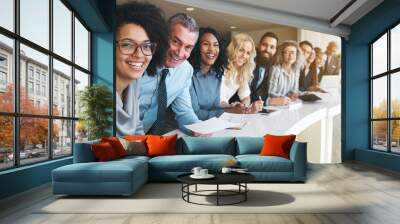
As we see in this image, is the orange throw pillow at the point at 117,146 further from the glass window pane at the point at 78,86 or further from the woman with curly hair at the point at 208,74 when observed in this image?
the woman with curly hair at the point at 208,74

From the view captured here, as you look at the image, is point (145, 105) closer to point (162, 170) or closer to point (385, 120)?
point (162, 170)

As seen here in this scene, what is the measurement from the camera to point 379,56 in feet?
30.2

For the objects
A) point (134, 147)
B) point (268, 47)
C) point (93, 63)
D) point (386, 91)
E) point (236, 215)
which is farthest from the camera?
point (268, 47)

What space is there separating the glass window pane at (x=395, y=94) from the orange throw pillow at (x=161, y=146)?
4724mm

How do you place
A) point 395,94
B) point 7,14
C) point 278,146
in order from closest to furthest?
point 7,14 < point 278,146 < point 395,94

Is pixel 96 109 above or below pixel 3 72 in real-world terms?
below

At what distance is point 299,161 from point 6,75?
4397 millimetres

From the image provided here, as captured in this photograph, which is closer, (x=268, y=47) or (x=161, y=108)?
(x=161, y=108)

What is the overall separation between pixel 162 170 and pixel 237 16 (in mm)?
4776

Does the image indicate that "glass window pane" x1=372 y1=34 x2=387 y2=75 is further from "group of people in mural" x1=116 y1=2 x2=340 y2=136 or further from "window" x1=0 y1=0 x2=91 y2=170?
"window" x1=0 y1=0 x2=91 y2=170

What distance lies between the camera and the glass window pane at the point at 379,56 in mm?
8914

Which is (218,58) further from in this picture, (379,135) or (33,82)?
(33,82)

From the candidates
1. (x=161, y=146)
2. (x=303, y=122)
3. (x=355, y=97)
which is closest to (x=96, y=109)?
(x=161, y=146)

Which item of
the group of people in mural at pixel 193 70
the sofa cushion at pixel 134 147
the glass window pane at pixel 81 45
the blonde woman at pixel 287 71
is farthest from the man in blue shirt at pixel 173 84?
the sofa cushion at pixel 134 147
